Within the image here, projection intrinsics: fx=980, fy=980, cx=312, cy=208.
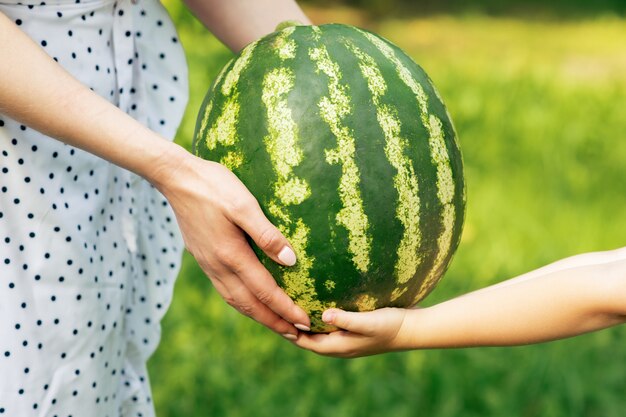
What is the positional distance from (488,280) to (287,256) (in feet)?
8.95

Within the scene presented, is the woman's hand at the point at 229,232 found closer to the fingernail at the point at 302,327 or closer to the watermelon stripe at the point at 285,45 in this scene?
the fingernail at the point at 302,327

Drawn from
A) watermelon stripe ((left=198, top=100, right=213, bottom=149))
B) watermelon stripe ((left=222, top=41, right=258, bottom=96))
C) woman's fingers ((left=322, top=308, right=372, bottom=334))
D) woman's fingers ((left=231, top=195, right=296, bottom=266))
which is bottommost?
woman's fingers ((left=322, top=308, right=372, bottom=334))

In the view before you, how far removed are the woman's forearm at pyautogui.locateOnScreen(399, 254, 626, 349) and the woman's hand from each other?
0.97 feet

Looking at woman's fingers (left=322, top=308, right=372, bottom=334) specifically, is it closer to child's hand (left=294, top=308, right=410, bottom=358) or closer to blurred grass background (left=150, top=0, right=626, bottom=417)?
child's hand (left=294, top=308, right=410, bottom=358)

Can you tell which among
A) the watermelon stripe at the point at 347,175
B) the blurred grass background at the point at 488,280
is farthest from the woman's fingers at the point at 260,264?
the blurred grass background at the point at 488,280

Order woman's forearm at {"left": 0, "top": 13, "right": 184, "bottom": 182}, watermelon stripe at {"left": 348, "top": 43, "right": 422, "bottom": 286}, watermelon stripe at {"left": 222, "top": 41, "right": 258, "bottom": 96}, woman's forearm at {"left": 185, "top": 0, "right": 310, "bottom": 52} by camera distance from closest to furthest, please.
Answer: woman's forearm at {"left": 0, "top": 13, "right": 184, "bottom": 182}
watermelon stripe at {"left": 348, "top": 43, "right": 422, "bottom": 286}
watermelon stripe at {"left": 222, "top": 41, "right": 258, "bottom": 96}
woman's forearm at {"left": 185, "top": 0, "right": 310, "bottom": 52}

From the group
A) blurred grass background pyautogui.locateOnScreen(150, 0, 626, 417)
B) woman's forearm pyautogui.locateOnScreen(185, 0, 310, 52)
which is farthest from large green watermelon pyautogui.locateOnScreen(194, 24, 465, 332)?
blurred grass background pyautogui.locateOnScreen(150, 0, 626, 417)

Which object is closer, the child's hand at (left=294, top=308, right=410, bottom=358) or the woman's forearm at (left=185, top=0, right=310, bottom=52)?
the child's hand at (left=294, top=308, right=410, bottom=358)

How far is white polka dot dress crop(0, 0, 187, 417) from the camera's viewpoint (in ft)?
6.79

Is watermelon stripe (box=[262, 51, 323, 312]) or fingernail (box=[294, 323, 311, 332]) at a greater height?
watermelon stripe (box=[262, 51, 323, 312])

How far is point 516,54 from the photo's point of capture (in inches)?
382

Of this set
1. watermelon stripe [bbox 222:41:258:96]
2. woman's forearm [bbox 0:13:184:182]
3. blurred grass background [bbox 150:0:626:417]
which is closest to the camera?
woman's forearm [bbox 0:13:184:182]

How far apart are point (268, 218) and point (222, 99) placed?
0.30m

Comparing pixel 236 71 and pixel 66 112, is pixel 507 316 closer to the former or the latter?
pixel 236 71
